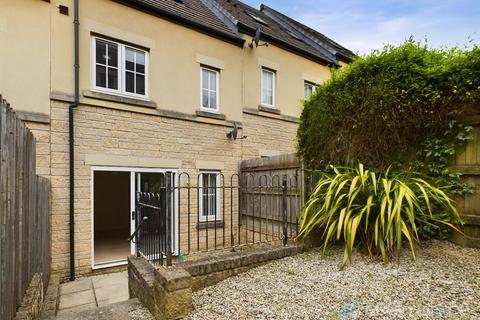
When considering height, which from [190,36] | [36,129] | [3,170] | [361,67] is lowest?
[3,170]

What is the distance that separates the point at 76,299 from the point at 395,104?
5.59 meters

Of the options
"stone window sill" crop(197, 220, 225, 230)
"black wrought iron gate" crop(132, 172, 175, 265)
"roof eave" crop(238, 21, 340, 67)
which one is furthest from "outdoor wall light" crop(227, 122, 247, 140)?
"black wrought iron gate" crop(132, 172, 175, 265)

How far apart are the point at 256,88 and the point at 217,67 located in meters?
1.40

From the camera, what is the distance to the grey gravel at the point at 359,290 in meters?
2.48

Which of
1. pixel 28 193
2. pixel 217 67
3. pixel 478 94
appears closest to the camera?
pixel 28 193

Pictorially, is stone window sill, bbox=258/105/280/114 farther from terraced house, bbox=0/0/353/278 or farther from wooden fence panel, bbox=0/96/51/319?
wooden fence panel, bbox=0/96/51/319

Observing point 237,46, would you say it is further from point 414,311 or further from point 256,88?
point 414,311

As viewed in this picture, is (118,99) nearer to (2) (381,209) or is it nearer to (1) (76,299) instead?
(1) (76,299)

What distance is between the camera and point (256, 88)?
8602 mm

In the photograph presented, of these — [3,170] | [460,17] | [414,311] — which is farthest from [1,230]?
[460,17]

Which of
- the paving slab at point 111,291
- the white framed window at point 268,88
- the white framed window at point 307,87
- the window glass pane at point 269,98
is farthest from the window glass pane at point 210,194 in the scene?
the white framed window at point 307,87

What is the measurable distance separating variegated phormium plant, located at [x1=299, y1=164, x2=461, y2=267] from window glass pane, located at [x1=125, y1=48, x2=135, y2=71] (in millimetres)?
4925

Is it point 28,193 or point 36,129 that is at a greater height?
point 36,129

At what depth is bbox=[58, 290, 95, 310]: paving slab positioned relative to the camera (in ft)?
14.8
